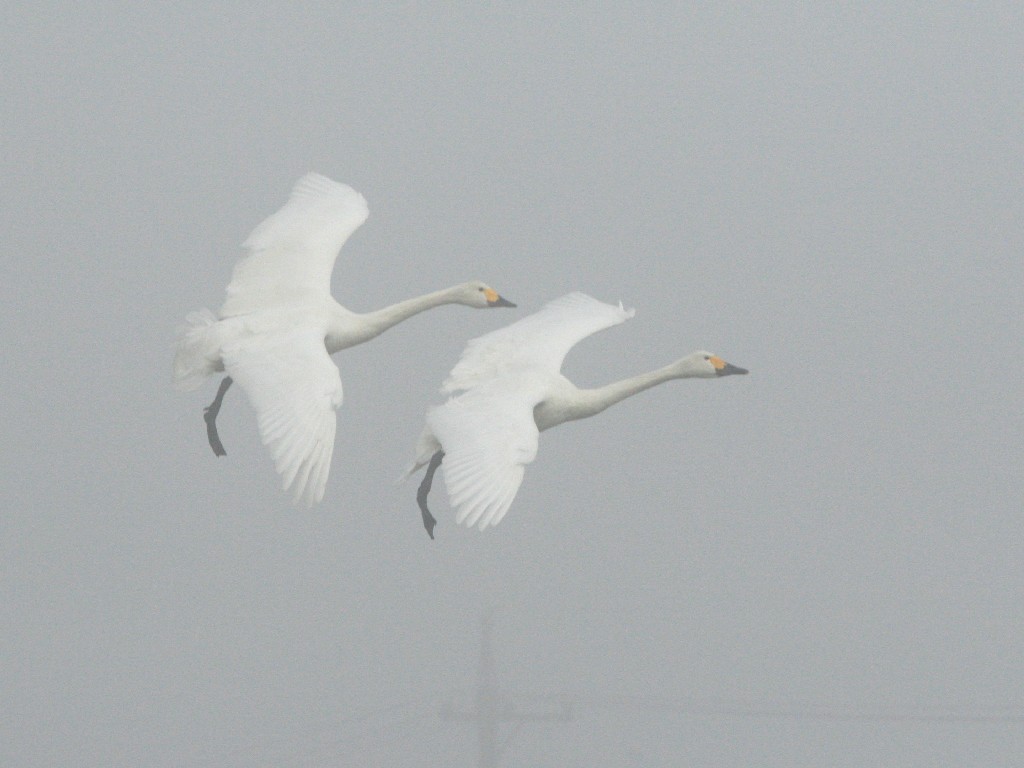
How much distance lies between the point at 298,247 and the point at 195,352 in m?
3.01

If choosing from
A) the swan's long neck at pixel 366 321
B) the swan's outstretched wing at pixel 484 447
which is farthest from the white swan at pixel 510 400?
the swan's long neck at pixel 366 321

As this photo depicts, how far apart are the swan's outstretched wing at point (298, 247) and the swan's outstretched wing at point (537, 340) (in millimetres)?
2114

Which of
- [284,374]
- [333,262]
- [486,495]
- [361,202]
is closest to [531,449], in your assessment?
[486,495]

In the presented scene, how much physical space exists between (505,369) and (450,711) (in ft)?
226

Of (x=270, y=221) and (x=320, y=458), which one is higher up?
(x=270, y=221)

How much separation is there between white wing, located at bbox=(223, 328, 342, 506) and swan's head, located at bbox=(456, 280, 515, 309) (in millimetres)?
3517

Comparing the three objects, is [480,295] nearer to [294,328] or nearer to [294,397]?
[294,328]

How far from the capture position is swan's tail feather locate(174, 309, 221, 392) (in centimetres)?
2028

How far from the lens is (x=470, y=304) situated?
23000mm

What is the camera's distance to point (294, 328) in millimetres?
20078

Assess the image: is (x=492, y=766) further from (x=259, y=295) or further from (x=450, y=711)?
(x=259, y=295)

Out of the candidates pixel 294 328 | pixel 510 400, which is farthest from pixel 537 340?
pixel 294 328

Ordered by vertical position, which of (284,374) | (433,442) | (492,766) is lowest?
(492,766)

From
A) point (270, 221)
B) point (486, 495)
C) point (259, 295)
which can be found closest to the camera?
point (486, 495)
